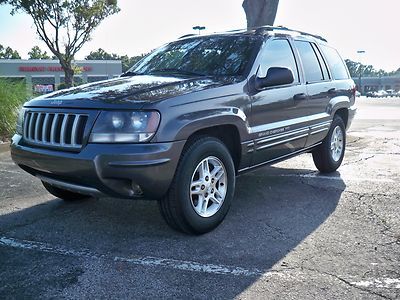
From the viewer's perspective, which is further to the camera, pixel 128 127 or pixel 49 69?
pixel 49 69

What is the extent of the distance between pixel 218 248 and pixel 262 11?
25.6 ft

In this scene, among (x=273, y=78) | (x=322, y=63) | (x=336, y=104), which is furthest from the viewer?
(x=336, y=104)

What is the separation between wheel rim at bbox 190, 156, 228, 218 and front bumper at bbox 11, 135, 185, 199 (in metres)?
0.37

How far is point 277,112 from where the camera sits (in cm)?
477

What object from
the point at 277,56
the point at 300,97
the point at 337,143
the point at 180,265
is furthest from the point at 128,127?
the point at 337,143

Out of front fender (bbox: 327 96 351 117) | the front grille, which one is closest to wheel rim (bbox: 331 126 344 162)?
front fender (bbox: 327 96 351 117)

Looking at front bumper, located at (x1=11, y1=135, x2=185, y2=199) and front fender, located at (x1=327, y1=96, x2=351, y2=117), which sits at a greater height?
front fender, located at (x1=327, y1=96, x2=351, y2=117)

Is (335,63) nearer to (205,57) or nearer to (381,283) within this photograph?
(205,57)

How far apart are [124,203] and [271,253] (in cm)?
200

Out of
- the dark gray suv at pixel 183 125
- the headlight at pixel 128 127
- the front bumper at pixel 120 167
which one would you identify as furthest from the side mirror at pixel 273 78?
the headlight at pixel 128 127

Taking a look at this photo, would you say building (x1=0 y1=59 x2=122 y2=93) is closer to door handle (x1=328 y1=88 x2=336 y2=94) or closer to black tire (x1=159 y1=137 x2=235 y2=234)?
door handle (x1=328 y1=88 x2=336 y2=94)

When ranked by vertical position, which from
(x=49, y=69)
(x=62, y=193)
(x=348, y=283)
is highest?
(x=49, y=69)

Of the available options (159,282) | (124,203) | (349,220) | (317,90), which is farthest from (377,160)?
(159,282)

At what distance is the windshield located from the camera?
4.56m
